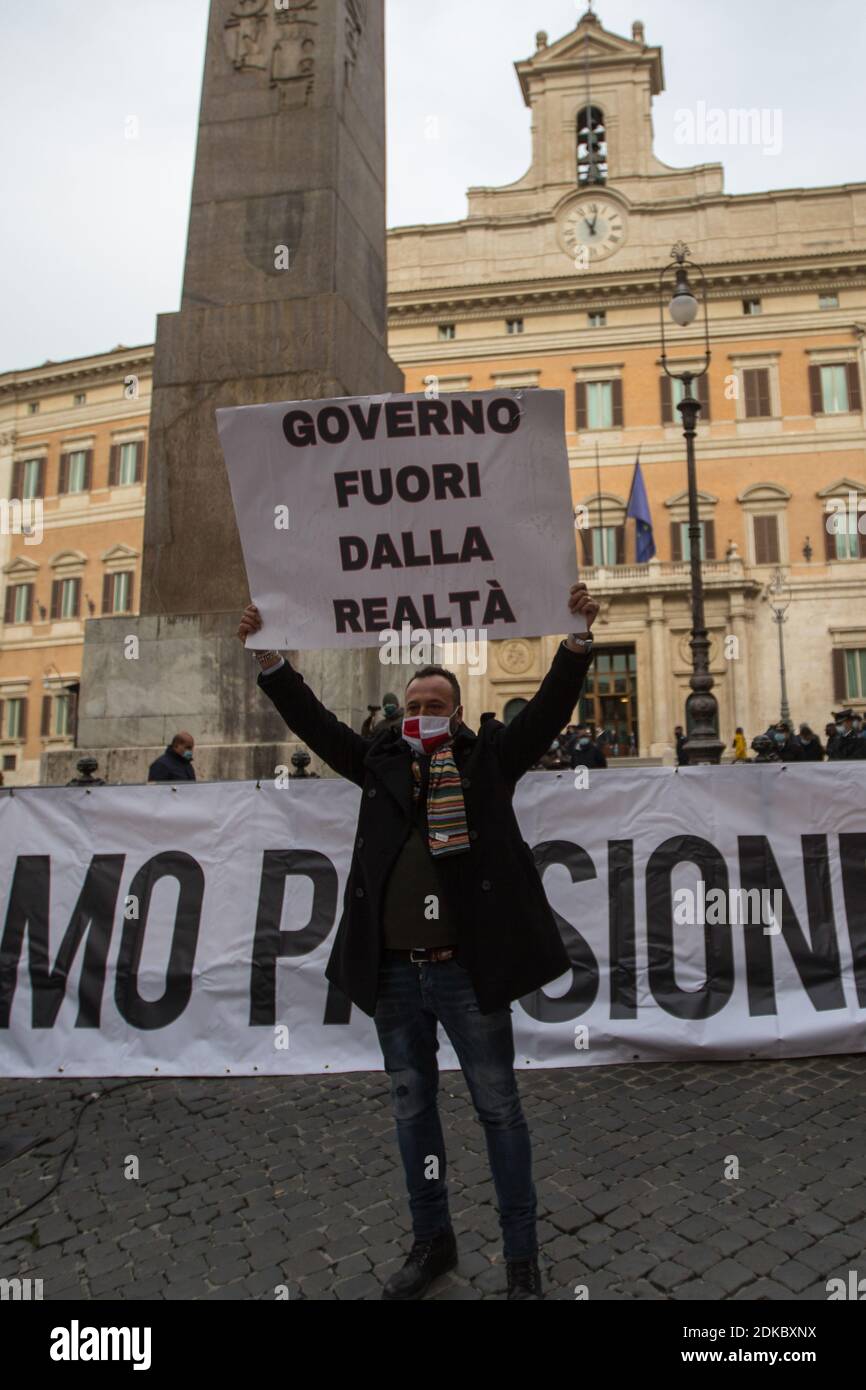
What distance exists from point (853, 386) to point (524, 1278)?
3906 cm

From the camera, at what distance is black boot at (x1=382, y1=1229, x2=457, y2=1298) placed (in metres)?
2.40

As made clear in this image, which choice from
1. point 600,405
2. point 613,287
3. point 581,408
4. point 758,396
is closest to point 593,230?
point 613,287

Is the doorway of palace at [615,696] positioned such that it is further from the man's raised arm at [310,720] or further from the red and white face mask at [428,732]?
the red and white face mask at [428,732]

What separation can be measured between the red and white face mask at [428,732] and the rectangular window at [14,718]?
4280 cm

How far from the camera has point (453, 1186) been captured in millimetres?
3062

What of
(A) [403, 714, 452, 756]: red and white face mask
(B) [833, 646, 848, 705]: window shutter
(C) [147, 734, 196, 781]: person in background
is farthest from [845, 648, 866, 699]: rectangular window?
(A) [403, 714, 452, 756]: red and white face mask

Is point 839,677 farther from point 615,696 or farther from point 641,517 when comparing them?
point 641,517

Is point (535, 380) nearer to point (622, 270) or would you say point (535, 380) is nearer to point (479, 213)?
point (622, 270)

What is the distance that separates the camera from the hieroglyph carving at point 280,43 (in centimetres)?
754

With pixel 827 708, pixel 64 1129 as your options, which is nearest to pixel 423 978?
pixel 64 1129

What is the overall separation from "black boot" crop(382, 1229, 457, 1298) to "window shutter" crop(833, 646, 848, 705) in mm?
33159

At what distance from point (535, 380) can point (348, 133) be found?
102 ft

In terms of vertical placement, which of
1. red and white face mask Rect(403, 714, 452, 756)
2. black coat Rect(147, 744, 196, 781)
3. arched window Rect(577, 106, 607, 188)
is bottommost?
red and white face mask Rect(403, 714, 452, 756)

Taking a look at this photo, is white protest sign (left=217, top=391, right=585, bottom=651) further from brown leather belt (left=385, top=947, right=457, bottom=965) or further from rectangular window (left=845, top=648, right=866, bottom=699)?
rectangular window (left=845, top=648, right=866, bottom=699)
